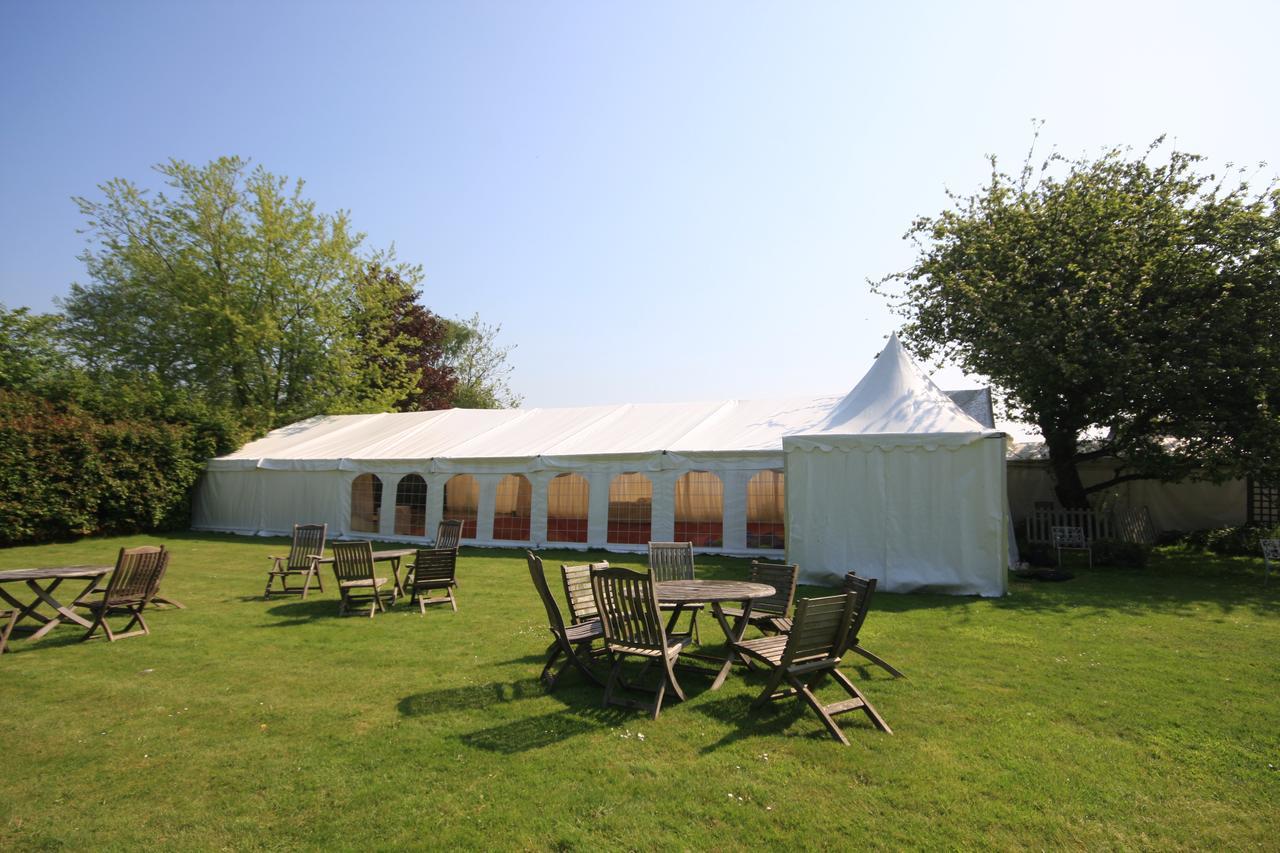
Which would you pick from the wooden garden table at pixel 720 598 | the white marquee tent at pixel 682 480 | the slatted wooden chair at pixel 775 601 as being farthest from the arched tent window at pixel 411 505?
the wooden garden table at pixel 720 598

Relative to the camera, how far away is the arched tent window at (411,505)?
14883 mm

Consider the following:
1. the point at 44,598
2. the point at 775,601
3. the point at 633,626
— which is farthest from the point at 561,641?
the point at 44,598

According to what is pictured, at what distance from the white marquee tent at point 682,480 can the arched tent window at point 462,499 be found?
30mm

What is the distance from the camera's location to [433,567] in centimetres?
794

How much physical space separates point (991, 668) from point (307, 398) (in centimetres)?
2361

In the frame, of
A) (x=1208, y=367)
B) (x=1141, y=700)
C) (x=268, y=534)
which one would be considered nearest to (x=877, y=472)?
(x=1141, y=700)

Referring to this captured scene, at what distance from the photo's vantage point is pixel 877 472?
914 cm

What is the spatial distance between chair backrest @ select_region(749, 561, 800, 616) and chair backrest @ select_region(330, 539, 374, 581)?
14.9 ft

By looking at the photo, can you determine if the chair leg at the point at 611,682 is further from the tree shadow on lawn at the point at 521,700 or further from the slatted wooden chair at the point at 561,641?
the slatted wooden chair at the point at 561,641

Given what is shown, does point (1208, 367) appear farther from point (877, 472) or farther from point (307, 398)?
point (307, 398)

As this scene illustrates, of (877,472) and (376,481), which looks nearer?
(877,472)

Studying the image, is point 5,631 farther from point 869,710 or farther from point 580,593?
point 869,710

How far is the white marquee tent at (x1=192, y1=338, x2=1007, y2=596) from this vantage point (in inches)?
349

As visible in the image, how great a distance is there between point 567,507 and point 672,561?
6.87m
